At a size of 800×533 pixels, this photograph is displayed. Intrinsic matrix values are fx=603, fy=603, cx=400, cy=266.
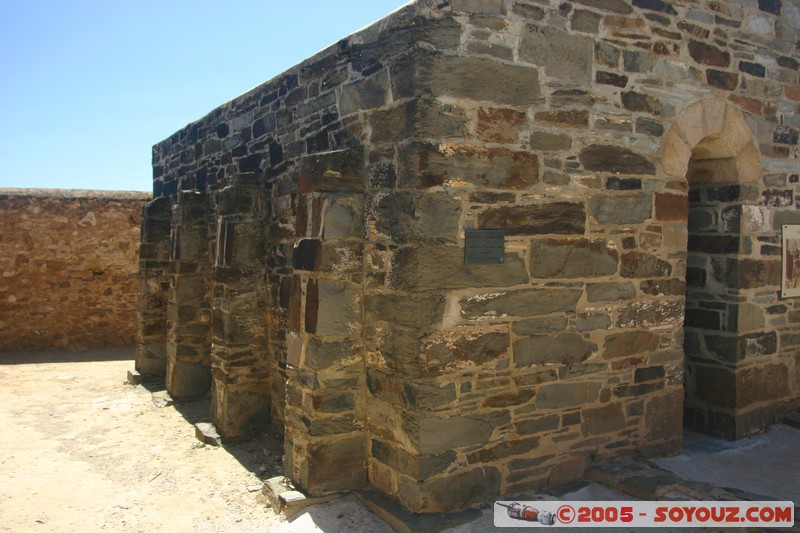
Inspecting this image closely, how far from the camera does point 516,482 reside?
425cm

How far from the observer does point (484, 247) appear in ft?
13.1

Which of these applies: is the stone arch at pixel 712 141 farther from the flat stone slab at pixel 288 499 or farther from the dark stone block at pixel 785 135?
the flat stone slab at pixel 288 499

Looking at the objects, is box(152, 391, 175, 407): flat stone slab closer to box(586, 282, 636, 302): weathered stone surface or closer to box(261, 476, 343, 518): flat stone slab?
box(261, 476, 343, 518): flat stone slab

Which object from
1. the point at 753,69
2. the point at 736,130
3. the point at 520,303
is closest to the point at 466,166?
the point at 520,303

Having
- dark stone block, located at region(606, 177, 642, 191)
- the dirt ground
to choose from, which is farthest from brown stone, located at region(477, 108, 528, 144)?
the dirt ground

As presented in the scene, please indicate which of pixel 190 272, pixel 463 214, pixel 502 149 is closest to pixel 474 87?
pixel 502 149

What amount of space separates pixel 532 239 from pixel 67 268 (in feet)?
32.7

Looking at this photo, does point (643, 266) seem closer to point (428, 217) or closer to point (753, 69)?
point (428, 217)

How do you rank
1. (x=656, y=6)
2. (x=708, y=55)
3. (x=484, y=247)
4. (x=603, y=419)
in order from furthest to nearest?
(x=708, y=55), (x=656, y=6), (x=603, y=419), (x=484, y=247)

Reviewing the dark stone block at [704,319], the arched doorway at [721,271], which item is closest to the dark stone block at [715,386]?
the arched doorway at [721,271]

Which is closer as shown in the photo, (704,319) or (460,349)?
(460,349)

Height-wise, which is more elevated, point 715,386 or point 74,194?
point 74,194

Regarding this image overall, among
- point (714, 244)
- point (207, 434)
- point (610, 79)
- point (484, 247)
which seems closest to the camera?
point (484, 247)

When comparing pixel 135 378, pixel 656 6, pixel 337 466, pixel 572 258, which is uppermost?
pixel 656 6
